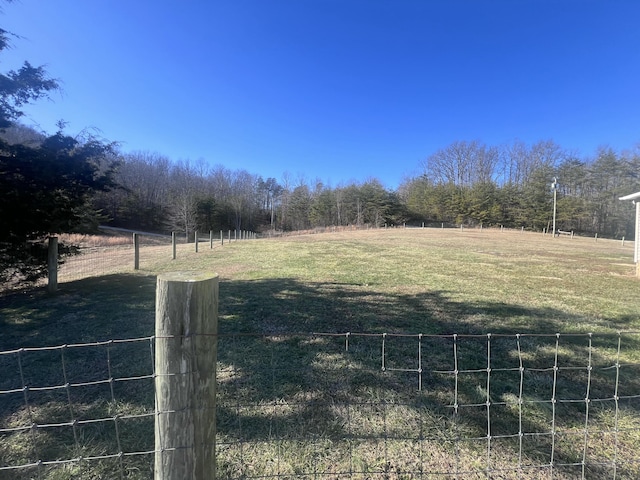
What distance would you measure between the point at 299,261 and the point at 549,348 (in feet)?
26.8

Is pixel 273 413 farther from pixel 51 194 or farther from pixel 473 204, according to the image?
pixel 473 204

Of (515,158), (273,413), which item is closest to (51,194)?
(273,413)

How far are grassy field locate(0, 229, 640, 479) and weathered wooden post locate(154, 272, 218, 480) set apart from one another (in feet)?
2.41

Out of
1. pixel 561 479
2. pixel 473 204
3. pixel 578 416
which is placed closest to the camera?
pixel 561 479

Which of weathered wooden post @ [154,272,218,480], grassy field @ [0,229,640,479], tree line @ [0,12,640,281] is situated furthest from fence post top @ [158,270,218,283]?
tree line @ [0,12,640,281]

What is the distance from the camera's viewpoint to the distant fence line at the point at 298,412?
54.1 inches

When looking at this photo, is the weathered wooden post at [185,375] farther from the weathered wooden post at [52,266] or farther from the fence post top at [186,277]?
the weathered wooden post at [52,266]

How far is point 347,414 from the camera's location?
2.49 meters

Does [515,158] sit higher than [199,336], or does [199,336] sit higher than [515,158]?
[515,158]

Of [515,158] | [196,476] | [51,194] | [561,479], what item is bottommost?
[561,479]

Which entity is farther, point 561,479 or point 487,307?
point 487,307

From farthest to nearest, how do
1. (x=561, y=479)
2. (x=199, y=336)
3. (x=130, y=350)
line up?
(x=130, y=350) < (x=561, y=479) < (x=199, y=336)

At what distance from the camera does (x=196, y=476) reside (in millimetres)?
1383

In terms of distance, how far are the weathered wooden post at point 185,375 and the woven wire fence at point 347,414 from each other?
1.37ft
